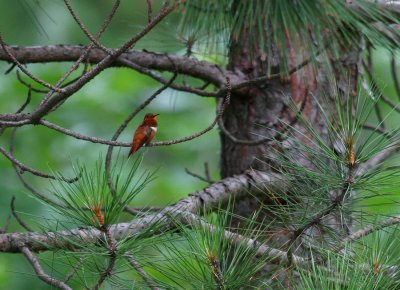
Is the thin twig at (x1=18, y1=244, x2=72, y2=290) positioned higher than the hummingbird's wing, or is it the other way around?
the hummingbird's wing

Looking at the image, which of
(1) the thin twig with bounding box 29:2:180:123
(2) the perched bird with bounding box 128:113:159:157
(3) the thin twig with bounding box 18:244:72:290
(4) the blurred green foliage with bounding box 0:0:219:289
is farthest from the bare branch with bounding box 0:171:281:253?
(4) the blurred green foliage with bounding box 0:0:219:289

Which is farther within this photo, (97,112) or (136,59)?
(97,112)

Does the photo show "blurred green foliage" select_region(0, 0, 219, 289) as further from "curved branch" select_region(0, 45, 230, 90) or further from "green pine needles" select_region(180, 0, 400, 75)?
"green pine needles" select_region(180, 0, 400, 75)

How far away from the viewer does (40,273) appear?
6.32 ft

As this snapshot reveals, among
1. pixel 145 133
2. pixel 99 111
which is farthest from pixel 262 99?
pixel 99 111

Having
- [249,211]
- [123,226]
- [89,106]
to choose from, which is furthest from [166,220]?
[89,106]

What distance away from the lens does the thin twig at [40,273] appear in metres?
1.83

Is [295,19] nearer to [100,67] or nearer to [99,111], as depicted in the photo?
[100,67]

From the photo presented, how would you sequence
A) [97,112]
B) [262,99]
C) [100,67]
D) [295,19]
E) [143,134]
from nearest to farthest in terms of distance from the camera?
[100,67] → [295,19] → [262,99] → [143,134] → [97,112]

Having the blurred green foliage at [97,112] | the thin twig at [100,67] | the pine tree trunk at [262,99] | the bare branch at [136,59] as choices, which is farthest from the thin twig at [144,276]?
the blurred green foliage at [97,112]

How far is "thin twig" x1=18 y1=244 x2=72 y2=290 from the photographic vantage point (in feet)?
6.00

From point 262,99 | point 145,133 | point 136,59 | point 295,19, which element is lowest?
point 145,133

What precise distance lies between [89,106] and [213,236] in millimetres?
3193

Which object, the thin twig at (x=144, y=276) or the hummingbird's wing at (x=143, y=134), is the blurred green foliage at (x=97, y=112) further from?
the thin twig at (x=144, y=276)
